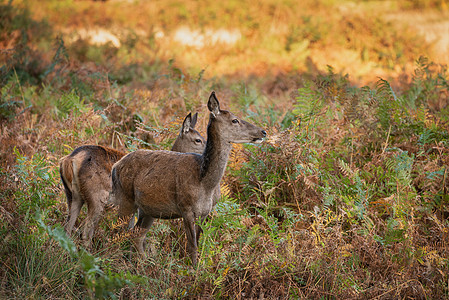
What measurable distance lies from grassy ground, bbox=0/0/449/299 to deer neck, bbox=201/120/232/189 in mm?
658

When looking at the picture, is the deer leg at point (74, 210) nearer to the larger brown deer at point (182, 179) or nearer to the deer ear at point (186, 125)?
the larger brown deer at point (182, 179)

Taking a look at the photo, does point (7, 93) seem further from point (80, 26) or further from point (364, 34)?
point (364, 34)

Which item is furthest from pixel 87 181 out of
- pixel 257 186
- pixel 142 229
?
pixel 257 186

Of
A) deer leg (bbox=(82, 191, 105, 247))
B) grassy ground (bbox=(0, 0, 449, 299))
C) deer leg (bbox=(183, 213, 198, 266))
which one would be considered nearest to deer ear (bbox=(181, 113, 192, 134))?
grassy ground (bbox=(0, 0, 449, 299))

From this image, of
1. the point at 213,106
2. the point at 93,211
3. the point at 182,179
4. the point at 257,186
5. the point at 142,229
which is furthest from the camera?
the point at 257,186

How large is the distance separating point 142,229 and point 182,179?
0.78 metres

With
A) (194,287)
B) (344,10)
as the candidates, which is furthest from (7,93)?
(344,10)

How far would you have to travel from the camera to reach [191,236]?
215 inches

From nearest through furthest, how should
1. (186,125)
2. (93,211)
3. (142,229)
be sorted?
(142,229), (93,211), (186,125)

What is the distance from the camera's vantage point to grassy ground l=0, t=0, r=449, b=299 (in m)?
5.05

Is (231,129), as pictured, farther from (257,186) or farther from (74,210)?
(74,210)

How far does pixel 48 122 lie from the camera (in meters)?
9.11

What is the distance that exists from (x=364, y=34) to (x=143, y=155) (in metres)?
12.7

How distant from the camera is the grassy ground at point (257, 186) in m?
5.05
